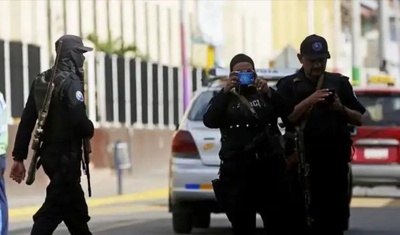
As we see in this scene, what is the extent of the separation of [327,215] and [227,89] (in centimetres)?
108

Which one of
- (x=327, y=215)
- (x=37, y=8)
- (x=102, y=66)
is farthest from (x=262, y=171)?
(x=102, y=66)

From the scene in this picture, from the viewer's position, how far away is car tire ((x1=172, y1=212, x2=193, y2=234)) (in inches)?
605

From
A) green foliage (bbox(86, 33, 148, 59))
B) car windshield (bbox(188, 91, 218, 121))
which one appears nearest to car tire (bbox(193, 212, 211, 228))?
car windshield (bbox(188, 91, 218, 121))

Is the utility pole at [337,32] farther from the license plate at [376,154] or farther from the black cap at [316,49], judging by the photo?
the black cap at [316,49]

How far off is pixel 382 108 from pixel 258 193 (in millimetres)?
11280

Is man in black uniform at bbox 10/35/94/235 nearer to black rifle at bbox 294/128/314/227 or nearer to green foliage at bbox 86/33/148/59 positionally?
black rifle at bbox 294/128/314/227

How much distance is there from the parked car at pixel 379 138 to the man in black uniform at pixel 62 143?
1021 cm

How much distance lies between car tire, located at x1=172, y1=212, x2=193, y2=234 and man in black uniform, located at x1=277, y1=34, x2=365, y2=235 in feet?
19.5

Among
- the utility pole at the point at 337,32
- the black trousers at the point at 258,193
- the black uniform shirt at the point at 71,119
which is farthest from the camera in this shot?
the utility pole at the point at 337,32

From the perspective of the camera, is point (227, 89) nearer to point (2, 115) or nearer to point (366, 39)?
point (2, 115)

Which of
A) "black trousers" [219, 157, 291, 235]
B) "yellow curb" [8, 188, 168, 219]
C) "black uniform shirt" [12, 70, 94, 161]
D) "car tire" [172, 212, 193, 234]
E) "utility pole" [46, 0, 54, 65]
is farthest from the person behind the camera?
"utility pole" [46, 0, 54, 65]

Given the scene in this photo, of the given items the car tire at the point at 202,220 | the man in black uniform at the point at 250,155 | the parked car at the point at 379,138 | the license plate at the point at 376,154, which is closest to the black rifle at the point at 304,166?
the man in black uniform at the point at 250,155

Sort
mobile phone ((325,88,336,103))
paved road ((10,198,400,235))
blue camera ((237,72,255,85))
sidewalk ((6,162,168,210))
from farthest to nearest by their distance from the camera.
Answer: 1. sidewalk ((6,162,168,210))
2. paved road ((10,198,400,235))
3. blue camera ((237,72,255,85))
4. mobile phone ((325,88,336,103))

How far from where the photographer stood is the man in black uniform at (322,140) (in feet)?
30.7
